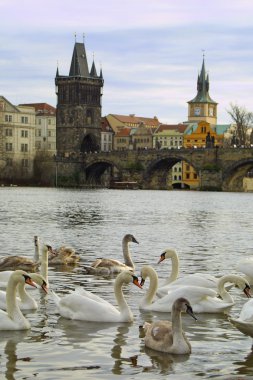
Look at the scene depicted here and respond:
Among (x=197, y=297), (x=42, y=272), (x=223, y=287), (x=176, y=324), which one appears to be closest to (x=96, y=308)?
(x=197, y=297)

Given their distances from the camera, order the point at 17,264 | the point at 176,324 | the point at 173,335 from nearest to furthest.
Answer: the point at 176,324
the point at 173,335
the point at 17,264

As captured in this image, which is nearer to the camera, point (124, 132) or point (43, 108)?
point (43, 108)

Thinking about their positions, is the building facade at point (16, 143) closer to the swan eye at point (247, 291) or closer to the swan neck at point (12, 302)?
the swan eye at point (247, 291)

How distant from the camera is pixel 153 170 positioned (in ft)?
418

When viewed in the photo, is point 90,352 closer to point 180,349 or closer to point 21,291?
point 180,349

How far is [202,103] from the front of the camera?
189 metres

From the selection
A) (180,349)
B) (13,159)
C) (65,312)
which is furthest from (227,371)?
(13,159)

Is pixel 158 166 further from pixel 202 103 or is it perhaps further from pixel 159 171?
pixel 202 103

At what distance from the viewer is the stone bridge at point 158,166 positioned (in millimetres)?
116000

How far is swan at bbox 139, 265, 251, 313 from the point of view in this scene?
13.1 m

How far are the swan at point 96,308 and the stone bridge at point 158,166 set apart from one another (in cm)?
10054

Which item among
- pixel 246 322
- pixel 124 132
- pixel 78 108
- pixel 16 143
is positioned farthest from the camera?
pixel 124 132

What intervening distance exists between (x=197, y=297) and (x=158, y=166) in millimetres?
114554

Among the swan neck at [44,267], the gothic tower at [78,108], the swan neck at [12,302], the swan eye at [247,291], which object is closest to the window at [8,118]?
the gothic tower at [78,108]
